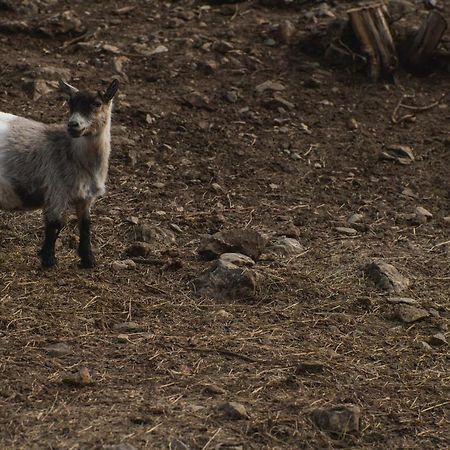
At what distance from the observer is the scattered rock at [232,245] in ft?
22.8

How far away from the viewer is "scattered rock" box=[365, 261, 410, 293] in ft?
21.8

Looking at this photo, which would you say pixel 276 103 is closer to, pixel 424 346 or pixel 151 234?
pixel 151 234

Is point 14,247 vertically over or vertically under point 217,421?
under

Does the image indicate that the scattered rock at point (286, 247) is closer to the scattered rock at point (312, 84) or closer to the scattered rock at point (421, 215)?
the scattered rock at point (421, 215)

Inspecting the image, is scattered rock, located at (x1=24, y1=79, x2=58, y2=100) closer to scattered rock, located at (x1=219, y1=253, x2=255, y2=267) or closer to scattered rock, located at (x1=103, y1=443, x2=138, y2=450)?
scattered rock, located at (x1=219, y1=253, x2=255, y2=267)

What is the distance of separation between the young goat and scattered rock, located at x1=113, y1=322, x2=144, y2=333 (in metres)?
0.95

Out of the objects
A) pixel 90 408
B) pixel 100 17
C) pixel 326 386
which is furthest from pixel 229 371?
pixel 100 17

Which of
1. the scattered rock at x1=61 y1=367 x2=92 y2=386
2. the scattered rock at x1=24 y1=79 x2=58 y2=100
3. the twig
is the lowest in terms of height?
the scattered rock at x1=24 y1=79 x2=58 y2=100

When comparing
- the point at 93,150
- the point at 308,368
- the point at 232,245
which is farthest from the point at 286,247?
the point at 308,368

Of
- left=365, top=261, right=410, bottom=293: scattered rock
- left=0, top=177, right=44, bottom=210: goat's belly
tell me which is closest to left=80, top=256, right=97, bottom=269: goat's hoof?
left=0, top=177, right=44, bottom=210: goat's belly

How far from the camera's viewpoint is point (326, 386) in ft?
17.5

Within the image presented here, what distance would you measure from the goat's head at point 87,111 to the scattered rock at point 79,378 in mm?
1823

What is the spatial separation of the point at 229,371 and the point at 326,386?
51 centimetres

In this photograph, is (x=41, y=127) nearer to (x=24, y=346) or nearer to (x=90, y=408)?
(x=24, y=346)
